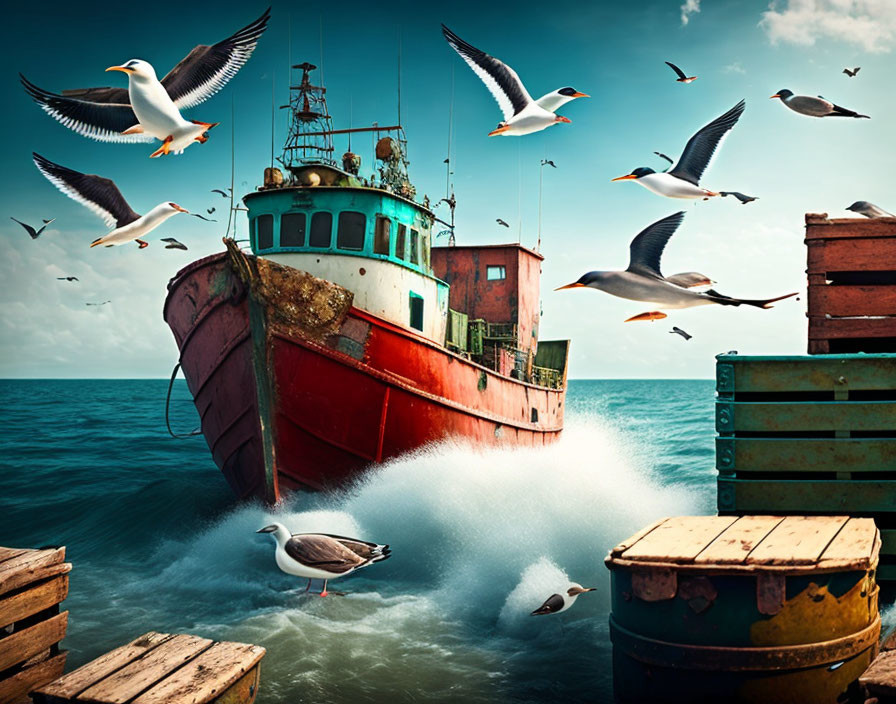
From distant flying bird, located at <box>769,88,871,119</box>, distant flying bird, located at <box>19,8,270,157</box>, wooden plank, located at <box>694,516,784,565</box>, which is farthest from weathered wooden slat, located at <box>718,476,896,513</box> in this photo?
distant flying bird, located at <box>19,8,270,157</box>

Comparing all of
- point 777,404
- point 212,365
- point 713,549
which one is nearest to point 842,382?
point 777,404

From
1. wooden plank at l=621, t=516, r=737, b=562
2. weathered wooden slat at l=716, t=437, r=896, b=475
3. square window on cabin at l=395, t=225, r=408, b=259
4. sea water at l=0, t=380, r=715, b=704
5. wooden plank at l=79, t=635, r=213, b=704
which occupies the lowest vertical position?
sea water at l=0, t=380, r=715, b=704

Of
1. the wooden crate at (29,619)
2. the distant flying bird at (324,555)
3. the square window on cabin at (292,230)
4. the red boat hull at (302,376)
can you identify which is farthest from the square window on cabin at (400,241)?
the wooden crate at (29,619)

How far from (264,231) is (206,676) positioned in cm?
982

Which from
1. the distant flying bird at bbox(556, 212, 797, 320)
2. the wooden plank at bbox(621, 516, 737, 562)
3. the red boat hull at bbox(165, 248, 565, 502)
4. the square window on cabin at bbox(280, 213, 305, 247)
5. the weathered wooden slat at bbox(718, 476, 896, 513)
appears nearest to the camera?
the wooden plank at bbox(621, 516, 737, 562)

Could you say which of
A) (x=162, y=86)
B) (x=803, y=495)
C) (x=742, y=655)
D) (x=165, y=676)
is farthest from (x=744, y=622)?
(x=162, y=86)

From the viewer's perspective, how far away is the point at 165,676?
3.98 metres

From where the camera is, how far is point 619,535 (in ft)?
30.9

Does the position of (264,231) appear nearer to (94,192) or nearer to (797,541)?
(94,192)

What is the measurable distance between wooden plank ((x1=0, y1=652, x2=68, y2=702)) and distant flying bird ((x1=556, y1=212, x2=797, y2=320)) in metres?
4.23

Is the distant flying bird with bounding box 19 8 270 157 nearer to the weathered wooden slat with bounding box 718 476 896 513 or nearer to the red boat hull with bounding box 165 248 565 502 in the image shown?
the red boat hull with bounding box 165 248 565 502

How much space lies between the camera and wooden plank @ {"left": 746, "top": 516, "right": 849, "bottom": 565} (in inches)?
151

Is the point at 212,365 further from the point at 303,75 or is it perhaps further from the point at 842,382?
the point at 842,382

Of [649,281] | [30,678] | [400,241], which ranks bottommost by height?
[30,678]
